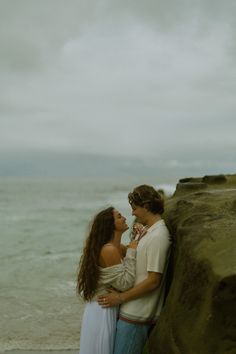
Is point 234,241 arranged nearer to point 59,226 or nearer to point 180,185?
point 180,185

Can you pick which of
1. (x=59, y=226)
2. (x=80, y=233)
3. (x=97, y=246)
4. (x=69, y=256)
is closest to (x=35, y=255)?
(x=69, y=256)

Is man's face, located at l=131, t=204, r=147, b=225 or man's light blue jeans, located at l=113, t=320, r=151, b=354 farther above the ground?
man's face, located at l=131, t=204, r=147, b=225

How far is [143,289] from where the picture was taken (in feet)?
12.3

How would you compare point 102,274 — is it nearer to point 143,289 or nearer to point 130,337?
point 143,289

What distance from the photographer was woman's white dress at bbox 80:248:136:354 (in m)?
3.83

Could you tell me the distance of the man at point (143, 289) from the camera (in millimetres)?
3770

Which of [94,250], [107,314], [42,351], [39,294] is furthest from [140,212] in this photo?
[39,294]

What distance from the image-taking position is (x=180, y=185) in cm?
537

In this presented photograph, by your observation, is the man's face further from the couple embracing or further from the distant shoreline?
the distant shoreline

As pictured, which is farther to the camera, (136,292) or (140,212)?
(140,212)

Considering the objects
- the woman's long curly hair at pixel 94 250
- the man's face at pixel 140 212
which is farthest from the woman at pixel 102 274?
the man's face at pixel 140 212

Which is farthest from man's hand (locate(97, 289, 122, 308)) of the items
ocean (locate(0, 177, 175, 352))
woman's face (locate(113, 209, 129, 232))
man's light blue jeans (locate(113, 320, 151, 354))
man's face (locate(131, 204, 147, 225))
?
ocean (locate(0, 177, 175, 352))

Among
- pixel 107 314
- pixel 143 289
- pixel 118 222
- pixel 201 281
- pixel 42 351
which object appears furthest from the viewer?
pixel 42 351

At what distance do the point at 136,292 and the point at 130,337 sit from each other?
0.37m
